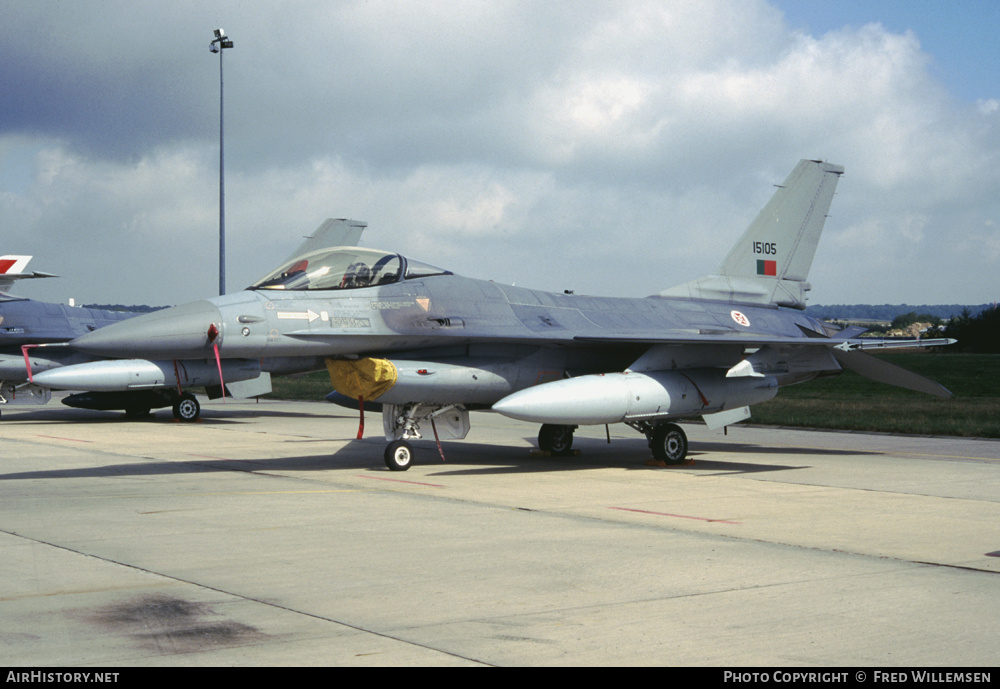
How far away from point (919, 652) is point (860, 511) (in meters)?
5.15

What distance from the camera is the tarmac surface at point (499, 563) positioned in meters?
5.09

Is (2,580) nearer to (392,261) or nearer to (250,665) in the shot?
(250,665)

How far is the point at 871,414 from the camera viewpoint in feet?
78.7

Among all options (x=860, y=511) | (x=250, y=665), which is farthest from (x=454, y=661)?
(x=860, y=511)

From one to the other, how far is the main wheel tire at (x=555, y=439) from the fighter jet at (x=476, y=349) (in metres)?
0.02

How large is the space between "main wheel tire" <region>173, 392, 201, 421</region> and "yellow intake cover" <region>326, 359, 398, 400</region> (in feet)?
39.2

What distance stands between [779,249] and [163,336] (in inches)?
423

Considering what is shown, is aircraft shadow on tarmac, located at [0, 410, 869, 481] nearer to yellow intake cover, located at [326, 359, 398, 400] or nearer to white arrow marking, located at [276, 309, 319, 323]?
yellow intake cover, located at [326, 359, 398, 400]

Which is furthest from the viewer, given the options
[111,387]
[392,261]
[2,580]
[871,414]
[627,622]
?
[871,414]

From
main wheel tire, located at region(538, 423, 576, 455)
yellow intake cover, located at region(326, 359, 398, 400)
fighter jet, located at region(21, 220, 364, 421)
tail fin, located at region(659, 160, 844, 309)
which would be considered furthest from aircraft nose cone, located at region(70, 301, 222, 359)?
tail fin, located at region(659, 160, 844, 309)

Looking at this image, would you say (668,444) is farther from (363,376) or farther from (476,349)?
(363,376)

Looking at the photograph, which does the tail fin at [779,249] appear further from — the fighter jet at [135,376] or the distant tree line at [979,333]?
the distant tree line at [979,333]

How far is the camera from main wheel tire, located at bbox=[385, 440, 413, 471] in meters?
13.2

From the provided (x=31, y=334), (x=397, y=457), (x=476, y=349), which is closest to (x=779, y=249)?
(x=476, y=349)
